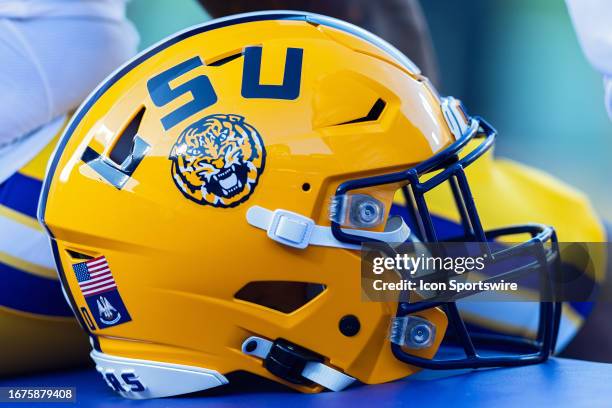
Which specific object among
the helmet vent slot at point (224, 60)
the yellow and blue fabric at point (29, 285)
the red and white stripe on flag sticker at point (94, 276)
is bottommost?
the yellow and blue fabric at point (29, 285)

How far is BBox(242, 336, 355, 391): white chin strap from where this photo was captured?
1152 millimetres

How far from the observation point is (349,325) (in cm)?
115

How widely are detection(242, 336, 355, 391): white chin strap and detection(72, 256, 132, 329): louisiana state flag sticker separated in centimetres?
19

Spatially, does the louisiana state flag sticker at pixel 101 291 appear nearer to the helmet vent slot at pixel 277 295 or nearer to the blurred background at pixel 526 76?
the helmet vent slot at pixel 277 295

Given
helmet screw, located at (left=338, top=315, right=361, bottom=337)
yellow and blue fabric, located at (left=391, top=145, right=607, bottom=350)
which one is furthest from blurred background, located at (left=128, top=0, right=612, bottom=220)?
helmet screw, located at (left=338, top=315, right=361, bottom=337)

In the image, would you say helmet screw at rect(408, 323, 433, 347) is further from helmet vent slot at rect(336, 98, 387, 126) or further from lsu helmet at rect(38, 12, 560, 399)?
helmet vent slot at rect(336, 98, 387, 126)

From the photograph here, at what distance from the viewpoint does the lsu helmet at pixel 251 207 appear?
111cm

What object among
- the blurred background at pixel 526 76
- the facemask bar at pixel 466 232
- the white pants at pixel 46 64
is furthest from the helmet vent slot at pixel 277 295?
the blurred background at pixel 526 76

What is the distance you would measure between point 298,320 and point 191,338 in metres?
0.16

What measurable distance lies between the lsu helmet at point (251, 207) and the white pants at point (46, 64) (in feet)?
0.84

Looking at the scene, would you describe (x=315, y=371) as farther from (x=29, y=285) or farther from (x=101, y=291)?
(x=29, y=285)

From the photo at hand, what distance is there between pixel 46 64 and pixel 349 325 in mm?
727

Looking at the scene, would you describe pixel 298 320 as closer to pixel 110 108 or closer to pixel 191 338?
pixel 191 338

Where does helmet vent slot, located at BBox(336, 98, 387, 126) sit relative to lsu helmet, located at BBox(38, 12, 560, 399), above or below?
above
